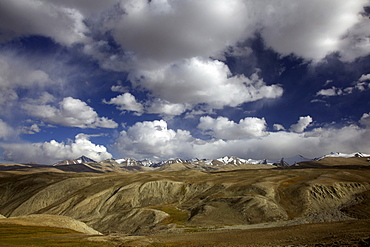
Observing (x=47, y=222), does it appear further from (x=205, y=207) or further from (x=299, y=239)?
(x=299, y=239)

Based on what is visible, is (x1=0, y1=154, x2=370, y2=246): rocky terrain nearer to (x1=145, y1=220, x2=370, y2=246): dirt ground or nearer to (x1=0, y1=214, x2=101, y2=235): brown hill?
(x1=0, y1=214, x2=101, y2=235): brown hill

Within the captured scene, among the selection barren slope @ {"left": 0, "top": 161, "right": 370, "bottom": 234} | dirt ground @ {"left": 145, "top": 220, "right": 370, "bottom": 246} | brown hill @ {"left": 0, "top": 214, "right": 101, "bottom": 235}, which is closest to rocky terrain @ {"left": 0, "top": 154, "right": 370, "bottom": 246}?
barren slope @ {"left": 0, "top": 161, "right": 370, "bottom": 234}

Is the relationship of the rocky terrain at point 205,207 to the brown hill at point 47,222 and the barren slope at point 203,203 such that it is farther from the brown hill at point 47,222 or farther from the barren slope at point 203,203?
the brown hill at point 47,222

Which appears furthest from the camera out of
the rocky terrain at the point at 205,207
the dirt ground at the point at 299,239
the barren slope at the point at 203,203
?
the barren slope at the point at 203,203

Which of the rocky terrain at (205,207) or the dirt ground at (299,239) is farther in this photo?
the rocky terrain at (205,207)

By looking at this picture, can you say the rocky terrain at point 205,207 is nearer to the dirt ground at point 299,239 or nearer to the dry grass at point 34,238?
the dirt ground at point 299,239

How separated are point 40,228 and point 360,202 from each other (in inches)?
4188

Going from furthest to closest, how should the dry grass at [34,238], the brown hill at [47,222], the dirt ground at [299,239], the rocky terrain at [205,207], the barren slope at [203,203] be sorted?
the barren slope at [203,203], the rocky terrain at [205,207], the brown hill at [47,222], the dry grass at [34,238], the dirt ground at [299,239]

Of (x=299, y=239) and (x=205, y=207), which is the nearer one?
(x=299, y=239)

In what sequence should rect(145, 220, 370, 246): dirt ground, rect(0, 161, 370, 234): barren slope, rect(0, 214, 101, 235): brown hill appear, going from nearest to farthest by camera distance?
rect(145, 220, 370, 246): dirt ground
rect(0, 214, 101, 235): brown hill
rect(0, 161, 370, 234): barren slope

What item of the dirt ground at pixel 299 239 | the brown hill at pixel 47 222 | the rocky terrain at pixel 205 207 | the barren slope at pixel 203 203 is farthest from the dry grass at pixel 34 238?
the barren slope at pixel 203 203

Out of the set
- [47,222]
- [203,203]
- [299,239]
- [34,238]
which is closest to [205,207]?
[203,203]

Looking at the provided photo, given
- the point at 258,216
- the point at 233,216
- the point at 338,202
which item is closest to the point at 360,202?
the point at 338,202

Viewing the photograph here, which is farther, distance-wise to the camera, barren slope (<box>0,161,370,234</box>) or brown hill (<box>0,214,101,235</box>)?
barren slope (<box>0,161,370,234</box>)
